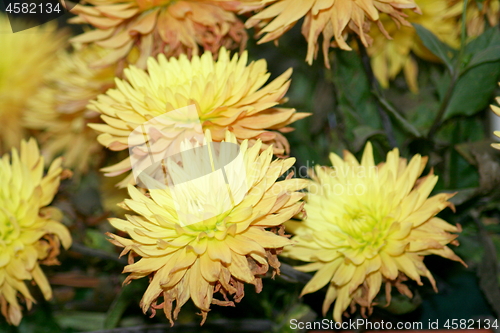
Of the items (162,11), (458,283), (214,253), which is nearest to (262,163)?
(214,253)

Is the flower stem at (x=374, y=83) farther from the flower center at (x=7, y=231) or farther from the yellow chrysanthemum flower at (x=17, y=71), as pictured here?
the yellow chrysanthemum flower at (x=17, y=71)

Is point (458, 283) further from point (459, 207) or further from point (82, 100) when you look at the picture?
point (82, 100)

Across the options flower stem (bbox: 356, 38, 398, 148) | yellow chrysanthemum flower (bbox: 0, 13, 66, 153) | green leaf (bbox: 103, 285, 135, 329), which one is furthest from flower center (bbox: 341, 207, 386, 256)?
yellow chrysanthemum flower (bbox: 0, 13, 66, 153)

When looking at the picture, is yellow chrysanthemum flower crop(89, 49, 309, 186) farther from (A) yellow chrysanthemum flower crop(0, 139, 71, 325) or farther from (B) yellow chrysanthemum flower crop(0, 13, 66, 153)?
(B) yellow chrysanthemum flower crop(0, 13, 66, 153)

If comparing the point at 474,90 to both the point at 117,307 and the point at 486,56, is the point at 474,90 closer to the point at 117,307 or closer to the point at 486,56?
the point at 486,56

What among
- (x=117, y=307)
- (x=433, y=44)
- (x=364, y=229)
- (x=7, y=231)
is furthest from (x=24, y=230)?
(x=433, y=44)

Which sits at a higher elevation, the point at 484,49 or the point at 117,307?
the point at 484,49
